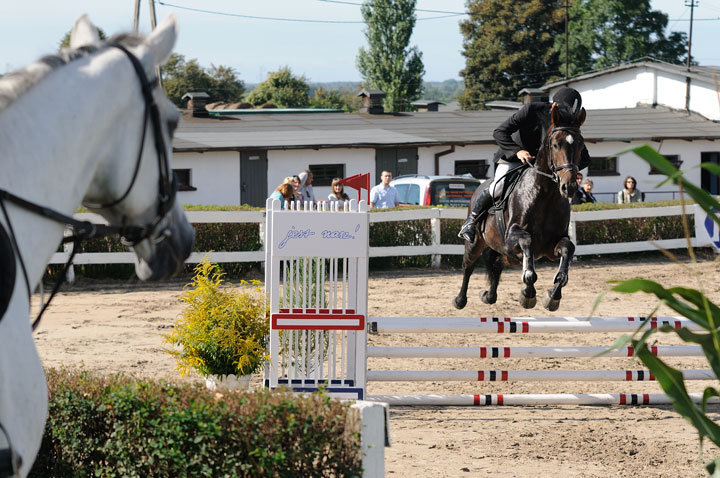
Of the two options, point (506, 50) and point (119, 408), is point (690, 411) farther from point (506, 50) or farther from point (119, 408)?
point (506, 50)


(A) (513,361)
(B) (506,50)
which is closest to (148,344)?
(A) (513,361)

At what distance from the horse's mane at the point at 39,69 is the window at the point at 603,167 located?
2834cm

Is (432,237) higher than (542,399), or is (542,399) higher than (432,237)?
(432,237)

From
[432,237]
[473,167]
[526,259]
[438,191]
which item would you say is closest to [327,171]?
[473,167]

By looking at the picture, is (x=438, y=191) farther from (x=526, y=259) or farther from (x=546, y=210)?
(x=526, y=259)

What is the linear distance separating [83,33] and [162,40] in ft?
1.15

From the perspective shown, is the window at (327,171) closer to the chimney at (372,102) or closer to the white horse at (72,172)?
the chimney at (372,102)

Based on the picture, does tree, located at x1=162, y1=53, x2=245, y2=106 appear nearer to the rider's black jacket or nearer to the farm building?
the farm building

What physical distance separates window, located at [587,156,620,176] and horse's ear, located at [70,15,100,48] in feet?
92.9

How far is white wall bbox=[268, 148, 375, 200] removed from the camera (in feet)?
90.8

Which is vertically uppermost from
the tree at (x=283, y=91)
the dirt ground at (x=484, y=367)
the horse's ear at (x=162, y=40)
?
the tree at (x=283, y=91)

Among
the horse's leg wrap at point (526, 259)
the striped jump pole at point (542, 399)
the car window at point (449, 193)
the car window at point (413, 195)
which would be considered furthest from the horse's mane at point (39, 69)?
the car window at point (413, 195)

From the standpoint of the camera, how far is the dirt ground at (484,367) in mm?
6250

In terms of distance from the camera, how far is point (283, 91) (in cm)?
7569
